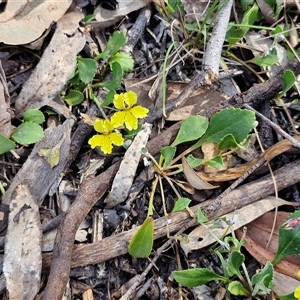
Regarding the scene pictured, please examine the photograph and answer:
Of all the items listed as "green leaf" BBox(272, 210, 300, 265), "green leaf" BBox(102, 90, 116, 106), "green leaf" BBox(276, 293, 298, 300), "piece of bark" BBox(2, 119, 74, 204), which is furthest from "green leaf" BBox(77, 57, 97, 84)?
"green leaf" BBox(276, 293, 298, 300)

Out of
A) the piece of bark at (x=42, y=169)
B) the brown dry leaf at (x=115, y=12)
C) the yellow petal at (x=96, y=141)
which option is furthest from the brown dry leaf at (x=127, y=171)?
the brown dry leaf at (x=115, y=12)

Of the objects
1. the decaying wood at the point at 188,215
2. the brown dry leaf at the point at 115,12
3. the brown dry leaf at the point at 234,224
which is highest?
the brown dry leaf at the point at 115,12

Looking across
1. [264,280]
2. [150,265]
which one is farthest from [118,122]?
[264,280]

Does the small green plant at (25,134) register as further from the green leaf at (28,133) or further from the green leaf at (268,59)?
the green leaf at (268,59)

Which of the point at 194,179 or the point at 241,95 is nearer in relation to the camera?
the point at 194,179

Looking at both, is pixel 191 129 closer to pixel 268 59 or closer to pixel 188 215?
pixel 188 215

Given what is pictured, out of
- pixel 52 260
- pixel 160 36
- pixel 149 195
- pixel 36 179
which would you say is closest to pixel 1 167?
pixel 36 179
